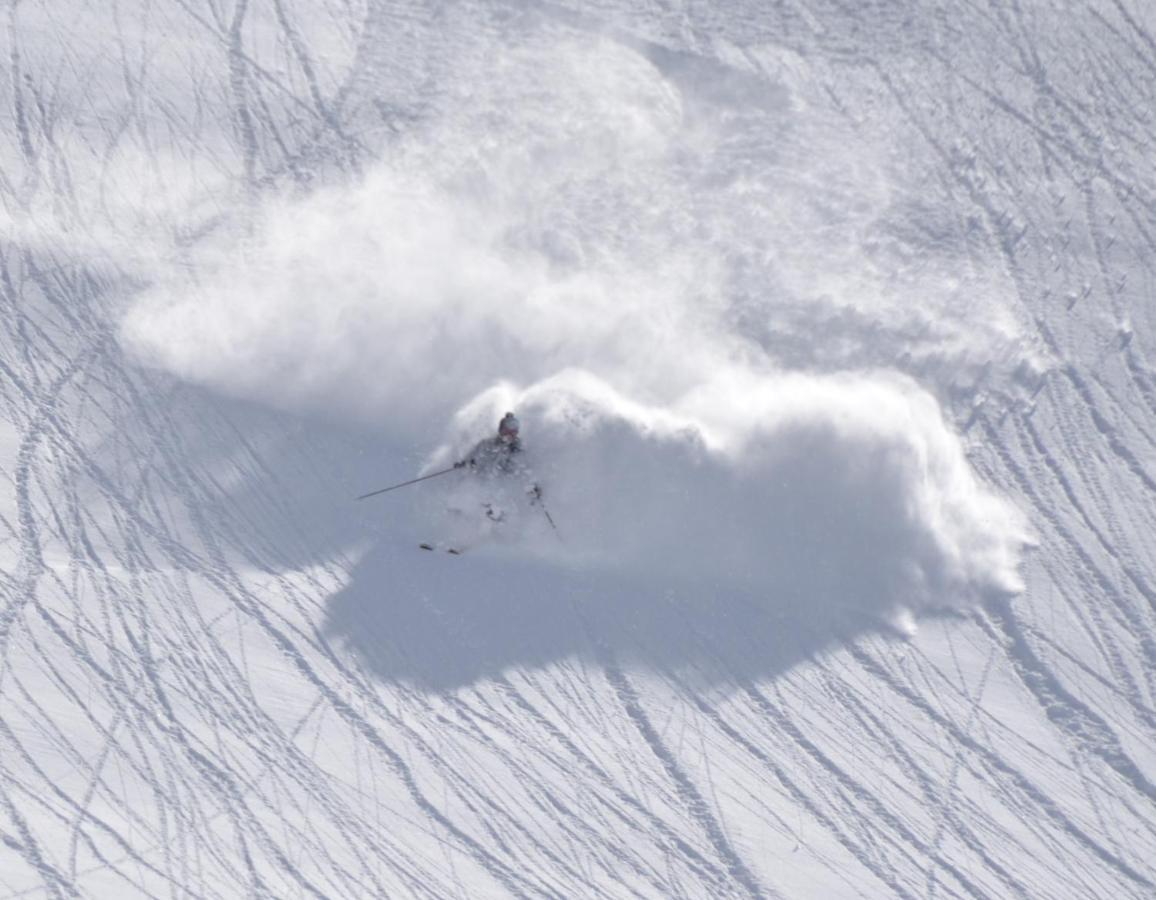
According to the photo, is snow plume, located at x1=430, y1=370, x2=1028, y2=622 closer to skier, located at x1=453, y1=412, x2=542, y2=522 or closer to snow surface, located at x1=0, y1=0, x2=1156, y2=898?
snow surface, located at x1=0, y1=0, x2=1156, y2=898

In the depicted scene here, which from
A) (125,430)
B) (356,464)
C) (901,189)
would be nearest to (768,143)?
(901,189)

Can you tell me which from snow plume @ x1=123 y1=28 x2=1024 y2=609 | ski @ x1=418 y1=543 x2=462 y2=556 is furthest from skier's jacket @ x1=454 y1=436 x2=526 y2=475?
ski @ x1=418 y1=543 x2=462 y2=556

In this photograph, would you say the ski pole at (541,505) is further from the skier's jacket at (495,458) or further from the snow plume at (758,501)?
the skier's jacket at (495,458)

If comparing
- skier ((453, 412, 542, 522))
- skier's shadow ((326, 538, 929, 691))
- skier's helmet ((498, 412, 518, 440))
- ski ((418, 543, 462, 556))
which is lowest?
skier's shadow ((326, 538, 929, 691))

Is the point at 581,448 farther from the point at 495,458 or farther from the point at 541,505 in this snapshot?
the point at 495,458

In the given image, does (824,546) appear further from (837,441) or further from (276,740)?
(276,740)

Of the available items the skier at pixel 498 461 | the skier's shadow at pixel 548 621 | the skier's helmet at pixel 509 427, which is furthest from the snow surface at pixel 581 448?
the skier's helmet at pixel 509 427
